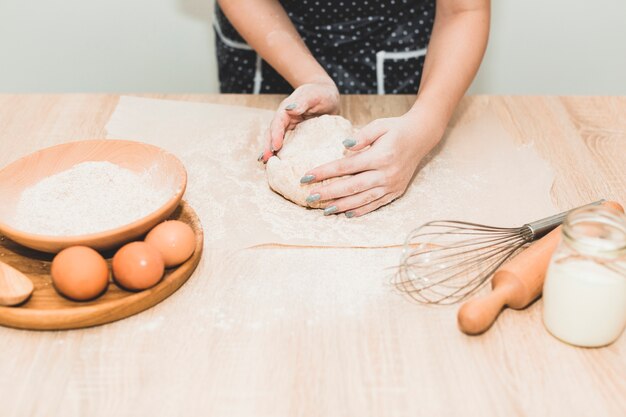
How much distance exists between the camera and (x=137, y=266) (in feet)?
2.90

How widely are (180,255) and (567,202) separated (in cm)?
69

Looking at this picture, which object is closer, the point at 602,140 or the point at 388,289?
the point at 388,289

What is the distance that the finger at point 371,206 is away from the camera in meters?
1.15

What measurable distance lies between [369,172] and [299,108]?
0.23 m

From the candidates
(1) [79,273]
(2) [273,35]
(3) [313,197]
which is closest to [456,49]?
(2) [273,35]

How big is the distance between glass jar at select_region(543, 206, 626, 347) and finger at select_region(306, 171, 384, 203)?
38 centimetres

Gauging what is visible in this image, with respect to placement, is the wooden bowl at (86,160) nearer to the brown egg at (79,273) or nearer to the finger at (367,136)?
the brown egg at (79,273)

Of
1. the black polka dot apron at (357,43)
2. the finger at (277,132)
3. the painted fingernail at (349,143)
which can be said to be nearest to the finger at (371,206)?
the painted fingernail at (349,143)

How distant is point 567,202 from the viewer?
118 cm

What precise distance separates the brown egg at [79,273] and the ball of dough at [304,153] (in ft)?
1.31

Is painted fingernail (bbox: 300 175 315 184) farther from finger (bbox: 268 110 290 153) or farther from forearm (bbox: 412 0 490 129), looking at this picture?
forearm (bbox: 412 0 490 129)

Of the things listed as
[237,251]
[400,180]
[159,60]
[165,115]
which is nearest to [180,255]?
[237,251]

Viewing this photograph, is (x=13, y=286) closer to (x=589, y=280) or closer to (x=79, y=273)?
(x=79, y=273)

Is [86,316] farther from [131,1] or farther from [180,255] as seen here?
[131,1]
